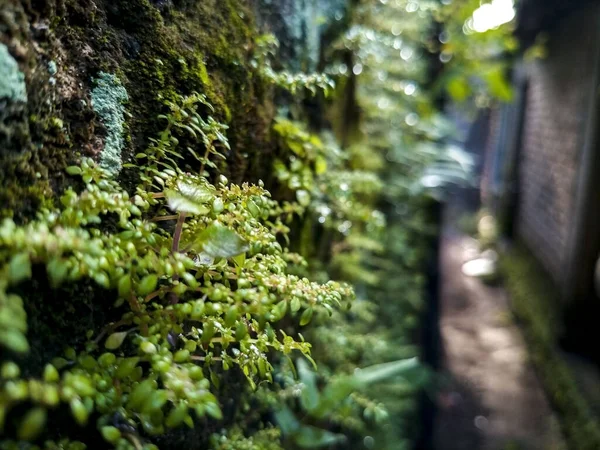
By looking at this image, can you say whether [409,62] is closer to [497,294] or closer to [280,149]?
[280,149]

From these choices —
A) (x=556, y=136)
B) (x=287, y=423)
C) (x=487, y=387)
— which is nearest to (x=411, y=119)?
(x=556, y=136)

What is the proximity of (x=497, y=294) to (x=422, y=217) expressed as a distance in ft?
13.4

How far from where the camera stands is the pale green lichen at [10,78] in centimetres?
90

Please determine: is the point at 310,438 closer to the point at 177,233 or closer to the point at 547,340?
the point at 177,233

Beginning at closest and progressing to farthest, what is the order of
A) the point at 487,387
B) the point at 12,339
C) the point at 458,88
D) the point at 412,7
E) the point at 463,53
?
the point at 12,339 → the point at 412,7 → the point at 458,88 → the point at 463,53 → the point at 487,387

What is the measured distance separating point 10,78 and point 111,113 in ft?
1.09

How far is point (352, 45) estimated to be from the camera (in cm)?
295

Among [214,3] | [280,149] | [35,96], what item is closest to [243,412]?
[280,149]

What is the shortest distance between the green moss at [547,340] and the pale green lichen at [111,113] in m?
4.14

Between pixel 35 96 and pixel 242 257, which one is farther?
pixel 242 257

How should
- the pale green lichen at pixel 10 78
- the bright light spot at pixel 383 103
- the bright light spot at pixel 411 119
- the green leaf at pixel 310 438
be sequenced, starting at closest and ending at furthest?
the pale green lichen at pixel 10 78 < the green leaf at pixel 310 438 < the bright light spot at pixel 383 103 < the bright light spot at pixel 411 119

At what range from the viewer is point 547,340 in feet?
17.6

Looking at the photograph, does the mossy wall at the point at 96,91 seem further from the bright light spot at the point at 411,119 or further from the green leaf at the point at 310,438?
the bright light spot at the point at 411,119

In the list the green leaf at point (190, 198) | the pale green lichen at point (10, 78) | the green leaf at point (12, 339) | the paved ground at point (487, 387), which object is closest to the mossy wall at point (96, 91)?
the pale green lichen at point (10, 78)
